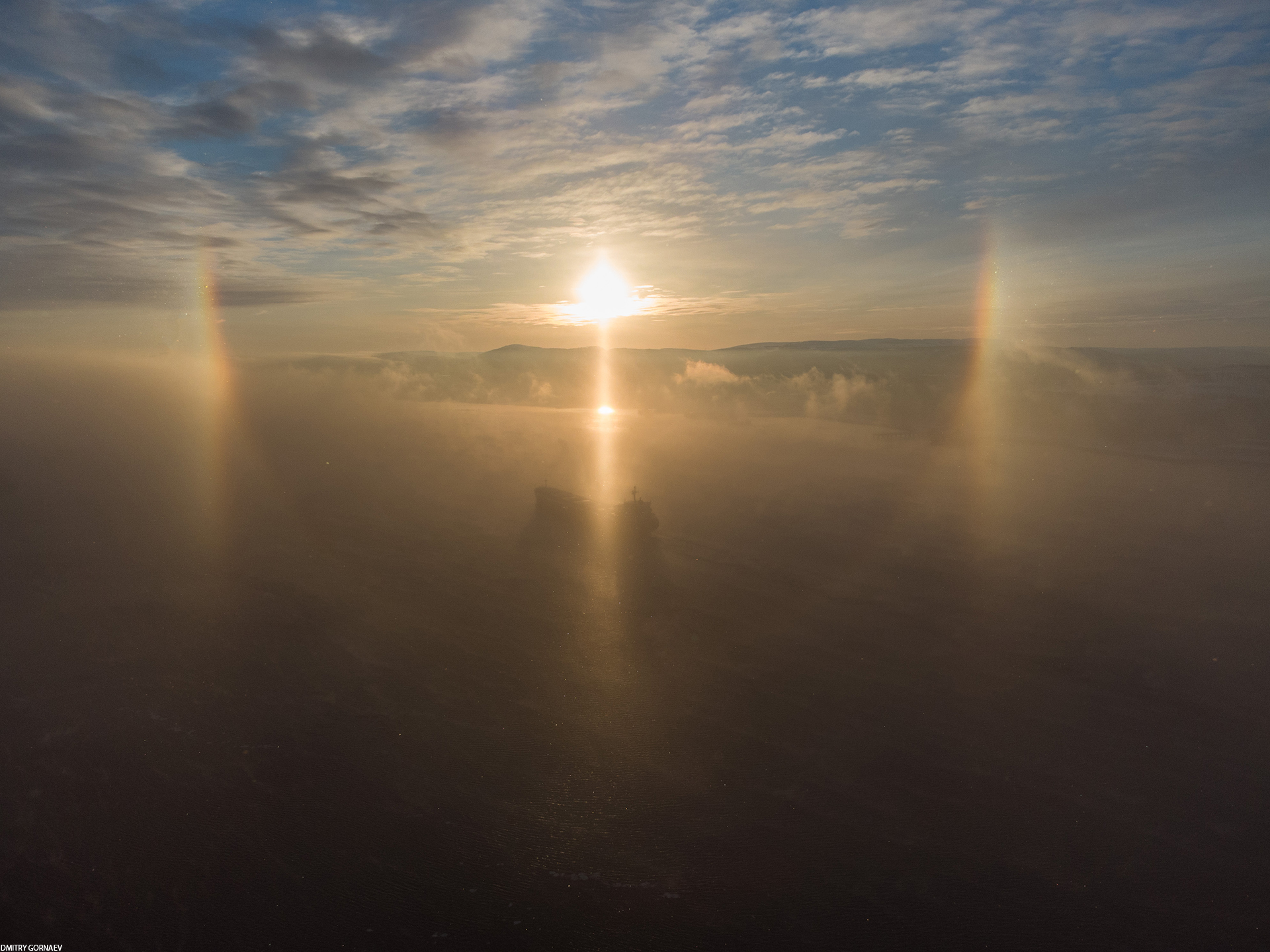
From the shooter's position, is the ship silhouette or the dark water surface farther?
the ship silhouette

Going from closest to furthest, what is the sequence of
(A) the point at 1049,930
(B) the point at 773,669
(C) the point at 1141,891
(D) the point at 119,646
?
(A) the point at 1049,930 < (C) the point at 1141,891 < (B) the point at 773,669 < (D) the point at 119,646

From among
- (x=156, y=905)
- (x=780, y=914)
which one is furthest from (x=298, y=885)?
(x=780, y=914)

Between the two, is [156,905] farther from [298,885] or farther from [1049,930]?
[1049,930]

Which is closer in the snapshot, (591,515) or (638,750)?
(638,750)

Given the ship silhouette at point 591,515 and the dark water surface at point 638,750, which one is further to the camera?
Result: the ship silhouette at point 591,515
